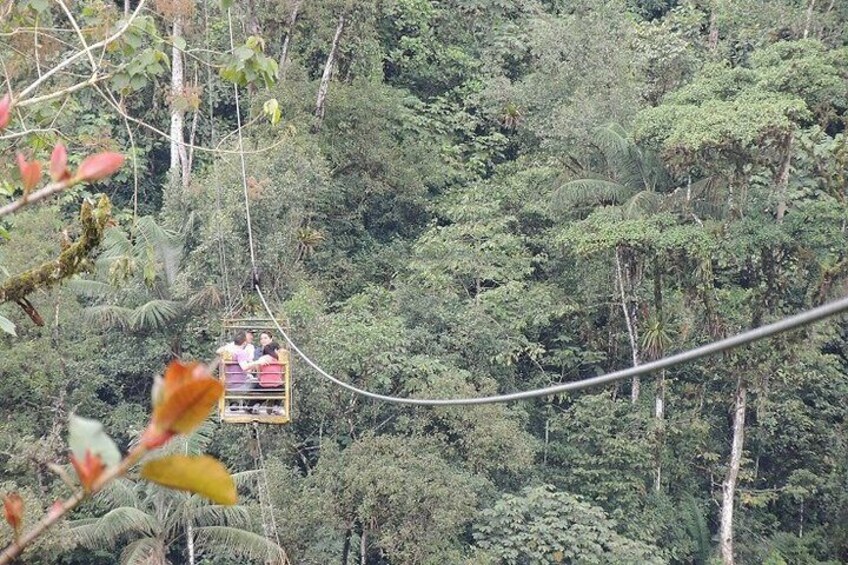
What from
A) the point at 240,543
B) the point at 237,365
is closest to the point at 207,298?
the point at 240,543

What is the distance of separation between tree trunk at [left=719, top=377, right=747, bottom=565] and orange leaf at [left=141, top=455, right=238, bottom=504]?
13.8 meters

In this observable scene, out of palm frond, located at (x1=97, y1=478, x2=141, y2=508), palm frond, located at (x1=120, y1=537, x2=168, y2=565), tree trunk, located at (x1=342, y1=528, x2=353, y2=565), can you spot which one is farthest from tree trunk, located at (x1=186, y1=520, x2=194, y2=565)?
tree trunk, located at (x1=342, y1=528, x2=353, y2=565)

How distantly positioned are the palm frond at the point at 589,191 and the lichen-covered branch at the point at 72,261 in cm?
1132

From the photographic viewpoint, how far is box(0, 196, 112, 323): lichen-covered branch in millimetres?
3285

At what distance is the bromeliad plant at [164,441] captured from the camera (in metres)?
0.87

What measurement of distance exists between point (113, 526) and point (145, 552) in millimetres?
414

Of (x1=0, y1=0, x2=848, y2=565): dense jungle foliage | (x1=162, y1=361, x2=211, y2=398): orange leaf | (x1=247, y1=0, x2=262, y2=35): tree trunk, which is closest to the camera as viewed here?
(x1=162, y1=361, x2=211, y2=398): orange leaf

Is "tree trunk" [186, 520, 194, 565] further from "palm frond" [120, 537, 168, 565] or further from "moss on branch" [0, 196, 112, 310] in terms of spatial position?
"moss on branch" [0, 196, 112, 310]

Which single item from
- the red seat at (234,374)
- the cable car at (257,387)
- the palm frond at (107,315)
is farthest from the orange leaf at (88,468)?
the palm frond at (107,315)

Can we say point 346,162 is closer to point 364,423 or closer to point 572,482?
point 364,423

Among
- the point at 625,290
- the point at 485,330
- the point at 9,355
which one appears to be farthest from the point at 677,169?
the point at 9,355

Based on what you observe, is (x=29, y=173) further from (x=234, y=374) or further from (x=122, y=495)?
(x=122, y=495)

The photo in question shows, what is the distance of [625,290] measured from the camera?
15.1 meters

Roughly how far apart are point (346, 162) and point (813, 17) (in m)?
6.74
